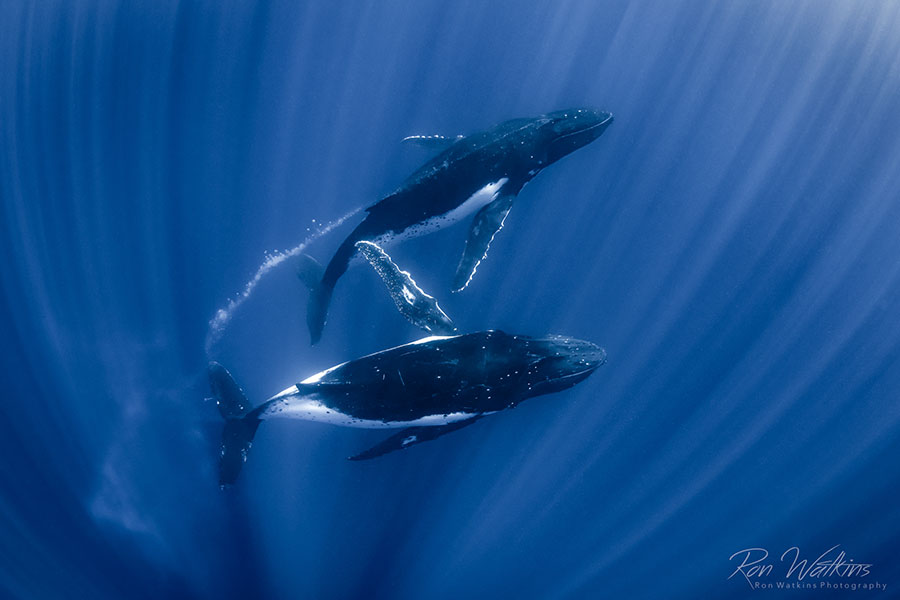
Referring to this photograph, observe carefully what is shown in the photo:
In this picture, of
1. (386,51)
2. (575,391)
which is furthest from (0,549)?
(386,51)

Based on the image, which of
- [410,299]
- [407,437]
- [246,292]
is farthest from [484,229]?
[246,292]

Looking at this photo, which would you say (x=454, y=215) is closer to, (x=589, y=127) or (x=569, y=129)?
(x=569, y=129)

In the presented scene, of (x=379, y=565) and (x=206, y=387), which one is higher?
(x=206, y=387)

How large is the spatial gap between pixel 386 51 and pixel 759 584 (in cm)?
1318

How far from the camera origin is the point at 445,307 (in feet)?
26.7

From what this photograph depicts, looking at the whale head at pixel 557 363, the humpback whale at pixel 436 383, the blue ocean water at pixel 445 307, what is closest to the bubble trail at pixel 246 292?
the blue ocean water at pixel 445 307

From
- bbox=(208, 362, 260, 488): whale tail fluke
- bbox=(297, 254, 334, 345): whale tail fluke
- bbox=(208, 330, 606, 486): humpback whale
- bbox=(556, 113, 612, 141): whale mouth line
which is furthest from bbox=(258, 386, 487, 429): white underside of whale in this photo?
bbox=(556, 113, 612, 141): whale mouth line

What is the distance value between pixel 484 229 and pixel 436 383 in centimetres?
253

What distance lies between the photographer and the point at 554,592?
8133 millimetres

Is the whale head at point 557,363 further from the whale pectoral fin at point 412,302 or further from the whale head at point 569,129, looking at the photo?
the whale head at point 569,129

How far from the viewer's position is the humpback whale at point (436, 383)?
4.31 metres

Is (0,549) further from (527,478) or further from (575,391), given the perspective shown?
(575,391)

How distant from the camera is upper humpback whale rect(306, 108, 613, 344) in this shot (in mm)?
5496

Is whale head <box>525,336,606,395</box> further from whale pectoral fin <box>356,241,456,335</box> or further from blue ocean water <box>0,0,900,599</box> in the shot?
blue ocean water <box>0,0,900,599</box>
